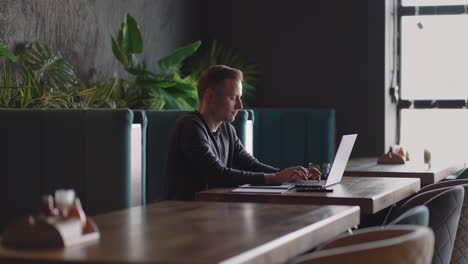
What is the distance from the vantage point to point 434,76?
286 inches

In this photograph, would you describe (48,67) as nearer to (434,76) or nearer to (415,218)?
(415,218)

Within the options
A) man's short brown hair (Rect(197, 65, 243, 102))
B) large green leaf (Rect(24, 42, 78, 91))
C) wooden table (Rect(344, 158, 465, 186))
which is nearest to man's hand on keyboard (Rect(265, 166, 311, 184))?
man's short brown hair (Rect(197, 65, 243, 102))

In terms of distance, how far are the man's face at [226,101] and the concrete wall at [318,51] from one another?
290 centimetres

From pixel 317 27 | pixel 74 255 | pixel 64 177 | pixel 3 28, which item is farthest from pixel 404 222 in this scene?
pixel 317 27

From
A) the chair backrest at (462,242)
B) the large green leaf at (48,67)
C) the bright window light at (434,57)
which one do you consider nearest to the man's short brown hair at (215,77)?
the large green leaf at (48,67)

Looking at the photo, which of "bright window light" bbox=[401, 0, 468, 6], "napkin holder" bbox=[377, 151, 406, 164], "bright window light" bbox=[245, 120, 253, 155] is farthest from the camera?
"bright window light" bbox=[401, 0, 468, 6]

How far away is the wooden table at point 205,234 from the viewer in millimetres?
1966

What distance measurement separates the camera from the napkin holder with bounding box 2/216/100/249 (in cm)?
205

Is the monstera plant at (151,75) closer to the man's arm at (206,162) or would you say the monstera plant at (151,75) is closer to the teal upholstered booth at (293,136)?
the teal upholstered booth at (293,136)

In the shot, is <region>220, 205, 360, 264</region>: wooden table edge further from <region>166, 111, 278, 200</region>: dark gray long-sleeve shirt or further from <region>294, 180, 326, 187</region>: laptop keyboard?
<region>166, 111, 278, 200</region>: dark gray long-sleeve shirt

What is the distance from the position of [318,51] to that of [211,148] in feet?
10.5

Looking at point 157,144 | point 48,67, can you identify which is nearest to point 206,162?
point 157,144

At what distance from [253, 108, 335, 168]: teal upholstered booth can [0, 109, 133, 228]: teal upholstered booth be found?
10.1 ft

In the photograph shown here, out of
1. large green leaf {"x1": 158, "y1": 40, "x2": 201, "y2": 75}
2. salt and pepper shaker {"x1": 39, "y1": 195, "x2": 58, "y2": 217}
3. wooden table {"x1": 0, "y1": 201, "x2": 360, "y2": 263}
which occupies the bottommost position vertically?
wooden table {"x1": 0, "y1": 201, "x2": 360, "y2": 263}
